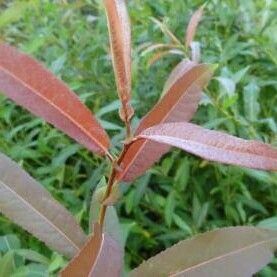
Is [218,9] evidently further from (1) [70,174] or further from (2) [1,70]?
(2) [1,70]

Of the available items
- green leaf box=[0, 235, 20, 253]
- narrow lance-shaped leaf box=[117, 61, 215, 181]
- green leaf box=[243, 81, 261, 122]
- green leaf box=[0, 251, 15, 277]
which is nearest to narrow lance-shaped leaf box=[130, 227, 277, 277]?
narrow lance-shaped leaf box=[117, 61, 215, 181]

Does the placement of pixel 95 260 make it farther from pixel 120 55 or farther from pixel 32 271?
pixel 32 271

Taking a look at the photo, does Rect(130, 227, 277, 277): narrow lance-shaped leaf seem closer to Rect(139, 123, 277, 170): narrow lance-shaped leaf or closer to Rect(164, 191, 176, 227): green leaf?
Rect(139, 123, 277, 170): narrow lance-shaped leaf

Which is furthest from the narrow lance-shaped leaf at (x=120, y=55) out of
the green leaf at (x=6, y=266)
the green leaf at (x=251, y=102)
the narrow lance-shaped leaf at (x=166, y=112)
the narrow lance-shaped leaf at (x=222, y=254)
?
the green leaf at (x=251, y=102)

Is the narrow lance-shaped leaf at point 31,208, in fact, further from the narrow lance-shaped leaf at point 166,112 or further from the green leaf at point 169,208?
the green leaf at point 169,208

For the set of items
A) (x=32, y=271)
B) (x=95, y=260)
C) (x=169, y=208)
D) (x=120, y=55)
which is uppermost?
(x=120, y=55)

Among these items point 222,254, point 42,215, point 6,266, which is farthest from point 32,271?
point 222,254
